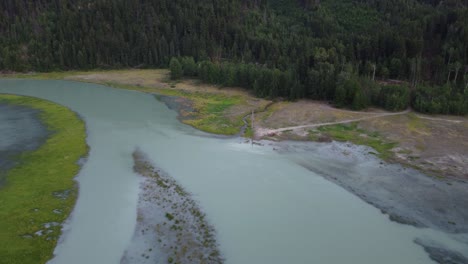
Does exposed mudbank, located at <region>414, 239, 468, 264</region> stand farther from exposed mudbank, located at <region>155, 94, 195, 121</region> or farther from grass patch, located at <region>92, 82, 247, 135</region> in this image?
exposed mudbank, located at <region>155, 94, 195, 121</region>

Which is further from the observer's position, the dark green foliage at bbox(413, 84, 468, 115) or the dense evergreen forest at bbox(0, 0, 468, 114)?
the dense evergreen forest at bbox(0, 0, 468, 114)

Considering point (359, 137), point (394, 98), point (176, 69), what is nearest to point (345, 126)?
point (359, 137)

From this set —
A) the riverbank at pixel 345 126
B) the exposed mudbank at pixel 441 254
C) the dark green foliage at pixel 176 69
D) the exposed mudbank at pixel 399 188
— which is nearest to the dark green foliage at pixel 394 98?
the riverbank at pixel 345 126

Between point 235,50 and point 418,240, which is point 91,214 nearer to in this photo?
point 418,240

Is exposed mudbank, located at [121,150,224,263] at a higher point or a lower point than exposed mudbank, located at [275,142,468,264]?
lower

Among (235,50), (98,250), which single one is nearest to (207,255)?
(98,250)

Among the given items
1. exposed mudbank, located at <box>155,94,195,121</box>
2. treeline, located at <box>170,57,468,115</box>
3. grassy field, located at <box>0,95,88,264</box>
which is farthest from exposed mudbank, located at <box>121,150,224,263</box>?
treeline, located at <box>170,57,468,115</box>
